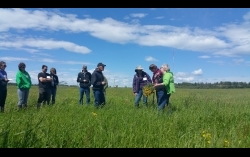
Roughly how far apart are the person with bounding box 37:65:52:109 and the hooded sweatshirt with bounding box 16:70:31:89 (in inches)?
36.1

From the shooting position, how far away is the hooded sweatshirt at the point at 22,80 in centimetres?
873

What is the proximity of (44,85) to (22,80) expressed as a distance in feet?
4.17

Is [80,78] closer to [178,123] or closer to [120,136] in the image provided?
[178,123]

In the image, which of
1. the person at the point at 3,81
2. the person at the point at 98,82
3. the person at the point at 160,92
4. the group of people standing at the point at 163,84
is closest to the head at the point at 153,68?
the group of people standing at the point at 163,84

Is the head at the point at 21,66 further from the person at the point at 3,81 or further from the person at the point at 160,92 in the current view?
the person at the point at 160,92

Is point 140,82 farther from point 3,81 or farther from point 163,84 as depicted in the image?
point 3,81

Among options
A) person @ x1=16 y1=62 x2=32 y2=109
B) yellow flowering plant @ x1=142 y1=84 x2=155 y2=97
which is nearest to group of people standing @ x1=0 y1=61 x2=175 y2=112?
person @ x1=16 y1=62 x2=32 y2=109

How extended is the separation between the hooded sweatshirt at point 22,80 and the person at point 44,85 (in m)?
0.92

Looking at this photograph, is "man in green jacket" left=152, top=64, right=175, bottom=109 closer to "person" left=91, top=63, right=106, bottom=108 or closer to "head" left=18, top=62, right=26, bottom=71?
"person" left=91, top=63, right=106, bottom=108
